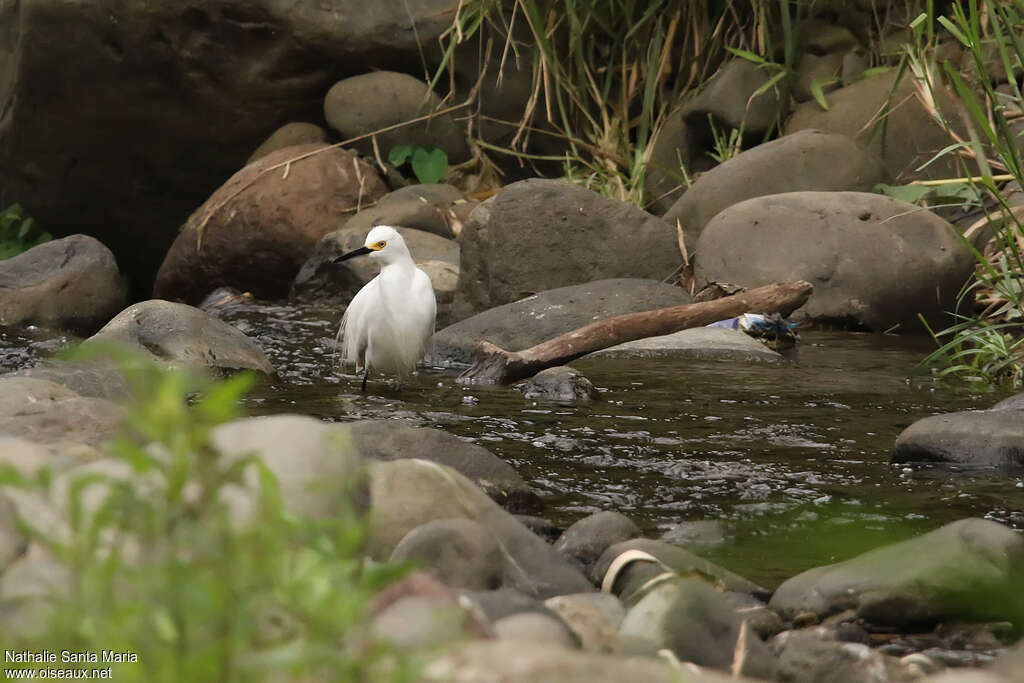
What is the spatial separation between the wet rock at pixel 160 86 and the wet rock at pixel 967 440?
6264 mm

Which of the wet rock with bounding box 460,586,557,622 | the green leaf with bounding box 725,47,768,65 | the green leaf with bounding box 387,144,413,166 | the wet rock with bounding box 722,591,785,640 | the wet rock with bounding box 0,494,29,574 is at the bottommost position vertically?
the green leaf with bounding box 387,144,413,166

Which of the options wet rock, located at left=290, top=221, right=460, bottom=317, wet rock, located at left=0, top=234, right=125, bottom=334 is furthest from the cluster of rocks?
wet rock, located at left=290, top=221, right=460, bottom=317

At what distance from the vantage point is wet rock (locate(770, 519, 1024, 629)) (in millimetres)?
2566

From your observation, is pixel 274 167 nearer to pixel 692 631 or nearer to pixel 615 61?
pixel 615 61

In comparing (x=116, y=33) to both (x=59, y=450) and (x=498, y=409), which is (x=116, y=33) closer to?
(x=498, y=409)

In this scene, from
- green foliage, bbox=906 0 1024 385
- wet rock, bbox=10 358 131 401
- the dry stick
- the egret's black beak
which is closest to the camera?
green foliage, bbox=906 0 1024 385

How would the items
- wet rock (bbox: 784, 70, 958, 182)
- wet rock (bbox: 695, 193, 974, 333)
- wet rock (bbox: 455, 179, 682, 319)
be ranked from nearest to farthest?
wet rock (bbox: 695, 193, 974, 333) → wet rock (bbox: 455, 179, 682, 319) → wet rock (bbox: 784, 70, 958, 182)

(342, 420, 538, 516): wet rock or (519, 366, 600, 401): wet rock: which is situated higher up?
(342, 420, 538, 516): wet rock

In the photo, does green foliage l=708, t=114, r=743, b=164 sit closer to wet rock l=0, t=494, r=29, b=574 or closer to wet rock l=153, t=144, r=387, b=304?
wet rock l=153, t=144, r=387, b=304

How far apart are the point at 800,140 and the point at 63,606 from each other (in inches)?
285

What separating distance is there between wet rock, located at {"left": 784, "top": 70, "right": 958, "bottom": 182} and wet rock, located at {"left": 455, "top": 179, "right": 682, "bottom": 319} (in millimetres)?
1772

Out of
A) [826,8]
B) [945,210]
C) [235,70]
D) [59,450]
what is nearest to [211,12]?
[235,70]

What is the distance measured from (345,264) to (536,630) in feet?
22.0

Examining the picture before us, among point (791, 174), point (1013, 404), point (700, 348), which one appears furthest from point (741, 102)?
point (1013, 404)
